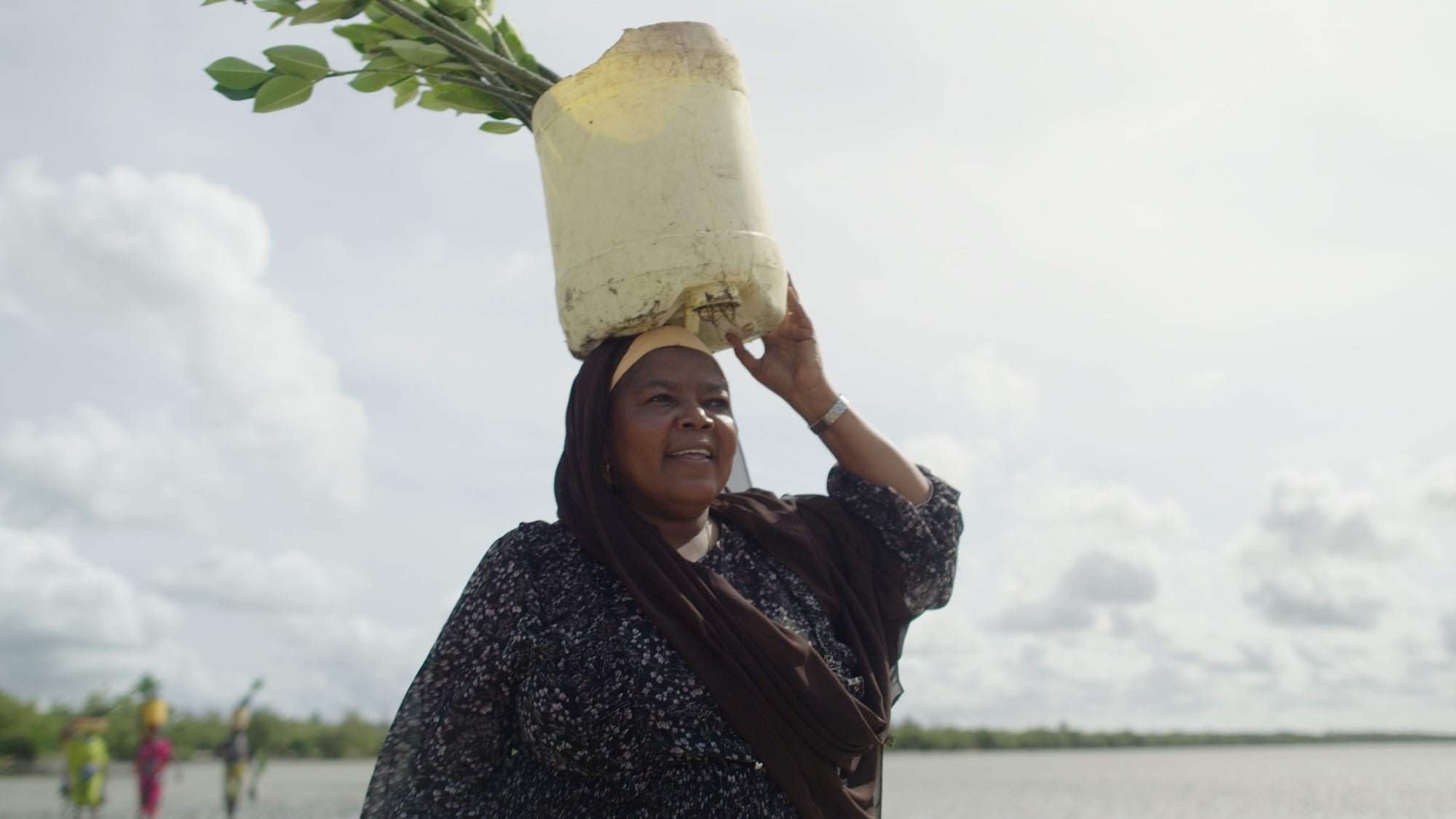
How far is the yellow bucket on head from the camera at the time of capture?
1177 centimetres

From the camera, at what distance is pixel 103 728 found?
1154 cm

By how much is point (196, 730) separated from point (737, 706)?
108 ft

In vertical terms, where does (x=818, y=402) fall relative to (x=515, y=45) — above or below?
below

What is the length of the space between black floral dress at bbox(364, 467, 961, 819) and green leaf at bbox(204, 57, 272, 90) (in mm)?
1378

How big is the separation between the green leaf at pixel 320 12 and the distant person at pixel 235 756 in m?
12.1

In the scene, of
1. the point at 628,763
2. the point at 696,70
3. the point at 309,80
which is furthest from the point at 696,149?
the point at 628,763

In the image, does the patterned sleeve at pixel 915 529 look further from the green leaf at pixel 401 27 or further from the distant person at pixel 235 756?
the distant person at pixel 235 756

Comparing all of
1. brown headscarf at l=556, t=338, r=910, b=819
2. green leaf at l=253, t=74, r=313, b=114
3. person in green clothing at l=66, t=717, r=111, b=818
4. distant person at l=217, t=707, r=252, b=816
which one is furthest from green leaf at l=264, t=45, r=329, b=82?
distant person at l=217, t=707, r=252, b=816

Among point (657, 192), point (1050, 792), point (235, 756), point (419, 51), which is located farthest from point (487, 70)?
point (1050, 792)

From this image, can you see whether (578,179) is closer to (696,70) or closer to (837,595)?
(696,70)

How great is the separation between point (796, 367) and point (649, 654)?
952mm

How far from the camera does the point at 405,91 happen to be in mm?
2994

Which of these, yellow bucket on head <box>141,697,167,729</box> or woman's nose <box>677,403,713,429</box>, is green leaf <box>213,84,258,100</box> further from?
yellow bucket on head <box>141,697,167,729</box>

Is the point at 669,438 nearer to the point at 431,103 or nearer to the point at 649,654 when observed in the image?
the point at 649,654
